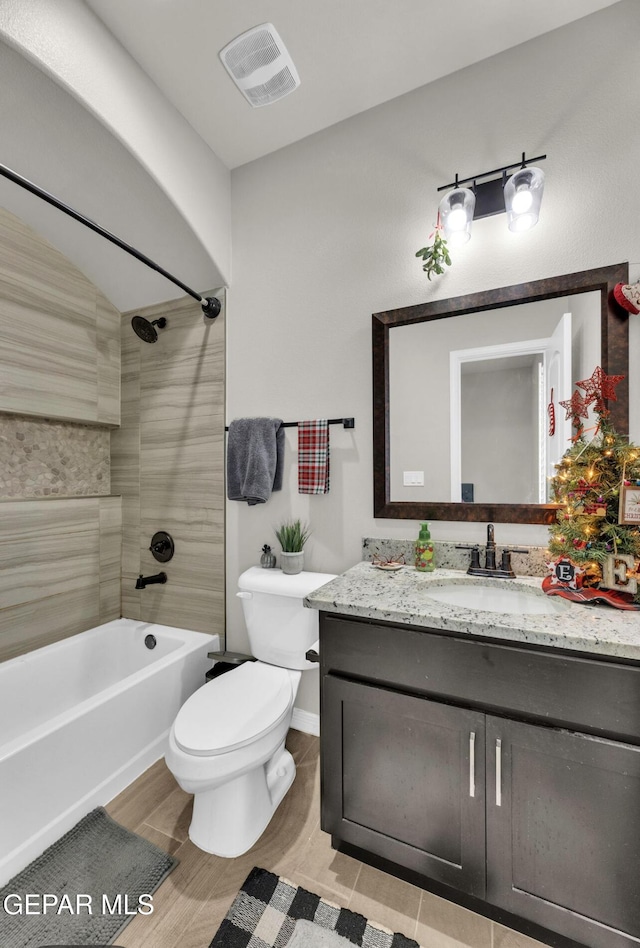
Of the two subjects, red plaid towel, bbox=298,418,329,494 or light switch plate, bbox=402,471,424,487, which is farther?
red plaid towel, bbox=298,418,329,494

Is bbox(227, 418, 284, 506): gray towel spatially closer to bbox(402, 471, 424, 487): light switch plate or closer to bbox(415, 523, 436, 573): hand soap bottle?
bbox(402, 471, 424, 487): light switch plate

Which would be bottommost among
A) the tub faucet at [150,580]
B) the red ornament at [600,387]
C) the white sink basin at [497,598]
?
the tub faucet at [150,580]

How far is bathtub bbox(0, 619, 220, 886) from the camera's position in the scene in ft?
4.18

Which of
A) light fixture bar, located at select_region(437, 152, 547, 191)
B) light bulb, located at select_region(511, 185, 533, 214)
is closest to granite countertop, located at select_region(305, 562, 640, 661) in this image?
light bulb, located at select_region(511, 185, 533, 214)

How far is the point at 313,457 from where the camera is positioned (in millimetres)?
1797

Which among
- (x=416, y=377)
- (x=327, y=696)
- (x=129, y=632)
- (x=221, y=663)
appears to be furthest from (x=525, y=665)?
(x=129, y=632)

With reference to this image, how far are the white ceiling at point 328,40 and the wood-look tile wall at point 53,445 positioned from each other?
3.26 ft

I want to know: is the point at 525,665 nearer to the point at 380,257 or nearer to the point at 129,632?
the point at 380,257

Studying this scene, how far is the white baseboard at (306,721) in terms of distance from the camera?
188 centimetres

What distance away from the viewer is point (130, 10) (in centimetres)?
139

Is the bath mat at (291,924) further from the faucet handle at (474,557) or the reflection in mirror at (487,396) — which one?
the reflection in mirror at (487,396)

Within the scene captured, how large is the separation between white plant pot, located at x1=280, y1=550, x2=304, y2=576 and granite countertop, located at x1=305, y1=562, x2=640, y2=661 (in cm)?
41

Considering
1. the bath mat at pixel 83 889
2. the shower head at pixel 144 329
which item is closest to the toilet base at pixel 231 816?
the bath mat at pixel 83 889

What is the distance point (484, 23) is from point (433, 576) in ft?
6.58
